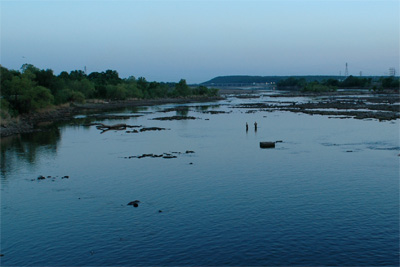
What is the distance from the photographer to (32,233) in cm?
2805

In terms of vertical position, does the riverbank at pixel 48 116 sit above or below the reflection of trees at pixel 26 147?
above

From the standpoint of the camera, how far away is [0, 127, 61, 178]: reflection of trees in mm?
52044

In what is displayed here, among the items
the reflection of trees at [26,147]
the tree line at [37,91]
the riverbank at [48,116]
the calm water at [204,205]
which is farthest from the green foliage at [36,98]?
the calm water at [204,205]

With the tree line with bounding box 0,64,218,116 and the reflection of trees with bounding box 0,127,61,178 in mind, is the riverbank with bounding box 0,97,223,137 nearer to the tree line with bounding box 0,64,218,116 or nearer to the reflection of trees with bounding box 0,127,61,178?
the tree line with bounding box 0,64,218,116

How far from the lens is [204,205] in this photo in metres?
33.4

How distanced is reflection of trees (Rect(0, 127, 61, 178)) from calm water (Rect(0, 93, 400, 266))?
0.31 meters

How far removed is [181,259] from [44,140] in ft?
172

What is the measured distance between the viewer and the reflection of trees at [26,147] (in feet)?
171

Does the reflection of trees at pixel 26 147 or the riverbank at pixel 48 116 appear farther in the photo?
the riverbank at pixel 48 116

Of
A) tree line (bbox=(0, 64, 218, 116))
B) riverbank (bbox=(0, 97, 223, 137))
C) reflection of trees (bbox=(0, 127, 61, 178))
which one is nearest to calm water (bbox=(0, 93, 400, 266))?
reflection of trees (bbox=(0, 127, 61, 178))

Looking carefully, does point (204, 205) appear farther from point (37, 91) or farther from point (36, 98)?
point (36, 98)

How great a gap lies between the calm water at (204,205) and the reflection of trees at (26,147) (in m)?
0.31

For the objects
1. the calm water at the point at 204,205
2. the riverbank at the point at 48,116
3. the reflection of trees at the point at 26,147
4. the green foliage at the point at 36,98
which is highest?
the green foliage at the point at 36,98

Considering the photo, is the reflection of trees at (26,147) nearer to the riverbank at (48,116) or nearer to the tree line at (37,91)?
the riverbank at (48,116)
